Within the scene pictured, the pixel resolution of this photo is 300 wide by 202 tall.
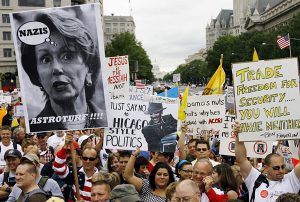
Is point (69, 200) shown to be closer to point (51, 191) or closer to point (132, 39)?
point (51, 191)

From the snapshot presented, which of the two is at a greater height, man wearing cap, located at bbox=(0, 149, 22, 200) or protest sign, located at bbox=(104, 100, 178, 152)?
protest sign, located at bbox=(104, 100, 178, 152)

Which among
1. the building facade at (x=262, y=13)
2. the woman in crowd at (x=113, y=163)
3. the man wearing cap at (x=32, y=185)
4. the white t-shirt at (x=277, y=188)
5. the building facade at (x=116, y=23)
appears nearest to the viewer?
the man wearing cap at (x=32, y=185)

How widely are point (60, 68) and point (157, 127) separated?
167 cm

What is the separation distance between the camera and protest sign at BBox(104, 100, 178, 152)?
21.7 feet

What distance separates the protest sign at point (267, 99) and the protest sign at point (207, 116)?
11.2ft

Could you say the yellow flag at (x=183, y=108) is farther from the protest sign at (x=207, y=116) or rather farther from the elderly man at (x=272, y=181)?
the elderly man at (x=272, y=181)

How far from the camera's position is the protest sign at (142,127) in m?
6.62

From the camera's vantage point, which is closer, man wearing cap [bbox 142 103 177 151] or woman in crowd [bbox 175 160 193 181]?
woman in crowd [bbox 175 160 193 181]

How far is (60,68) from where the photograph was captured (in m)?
5.90

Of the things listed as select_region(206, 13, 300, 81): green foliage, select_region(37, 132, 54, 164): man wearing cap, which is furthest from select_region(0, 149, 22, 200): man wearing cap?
select_region(206, 13, 300, 81): green foliage

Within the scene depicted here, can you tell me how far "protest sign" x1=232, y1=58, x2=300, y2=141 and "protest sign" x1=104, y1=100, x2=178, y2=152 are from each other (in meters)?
1.24

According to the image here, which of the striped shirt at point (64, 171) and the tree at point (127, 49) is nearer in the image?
the striped shirt at point (64, 171)

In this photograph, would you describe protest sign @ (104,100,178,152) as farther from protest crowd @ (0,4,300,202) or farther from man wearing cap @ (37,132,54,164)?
man wearing cap @ (37,132,54,164)

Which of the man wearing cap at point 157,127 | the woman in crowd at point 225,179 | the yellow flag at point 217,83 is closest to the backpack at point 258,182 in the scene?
the woman in crowd at point 225,179
